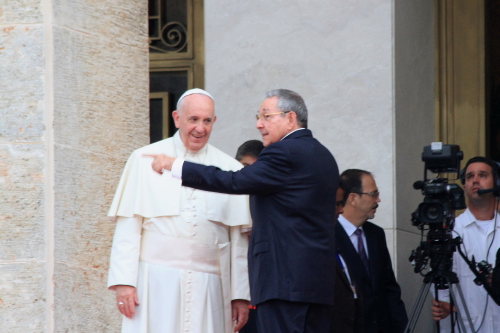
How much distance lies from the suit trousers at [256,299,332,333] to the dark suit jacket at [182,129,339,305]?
0.05m

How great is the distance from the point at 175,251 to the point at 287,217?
720mm

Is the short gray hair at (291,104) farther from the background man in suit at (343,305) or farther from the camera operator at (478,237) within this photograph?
the camera operator at (478,237)

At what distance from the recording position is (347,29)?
598 cm

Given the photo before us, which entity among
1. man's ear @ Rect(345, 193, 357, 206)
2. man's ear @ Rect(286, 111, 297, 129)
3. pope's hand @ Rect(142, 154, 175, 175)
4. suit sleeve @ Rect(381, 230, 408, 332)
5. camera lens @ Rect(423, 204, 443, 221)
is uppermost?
man's ear @ Rect(286, 111, 297, 129)

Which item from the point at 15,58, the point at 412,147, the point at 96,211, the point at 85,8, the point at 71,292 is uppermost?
the point at 85,8

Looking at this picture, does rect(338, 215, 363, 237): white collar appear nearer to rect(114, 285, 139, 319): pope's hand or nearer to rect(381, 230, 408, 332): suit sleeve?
rect(381, 230, 408, 332): suit sleeve

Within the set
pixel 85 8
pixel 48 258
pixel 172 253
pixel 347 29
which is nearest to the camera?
pixel 172 253

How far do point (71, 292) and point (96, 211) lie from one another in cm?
48

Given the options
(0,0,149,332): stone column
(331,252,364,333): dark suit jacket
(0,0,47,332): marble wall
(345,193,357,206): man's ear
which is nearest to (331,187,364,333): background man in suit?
(331,252,364,333): dark suit jacket

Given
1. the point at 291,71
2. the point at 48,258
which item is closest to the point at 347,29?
the point at 291,71

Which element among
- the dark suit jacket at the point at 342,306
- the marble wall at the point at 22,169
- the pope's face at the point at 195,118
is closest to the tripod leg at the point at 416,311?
the dark suit jacket at the point at 342,306

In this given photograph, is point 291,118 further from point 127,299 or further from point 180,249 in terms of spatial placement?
point 127,299

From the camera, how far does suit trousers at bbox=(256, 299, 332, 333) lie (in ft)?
13.1

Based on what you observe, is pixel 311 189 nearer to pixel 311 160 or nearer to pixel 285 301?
pixel 311 160
